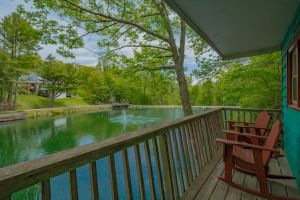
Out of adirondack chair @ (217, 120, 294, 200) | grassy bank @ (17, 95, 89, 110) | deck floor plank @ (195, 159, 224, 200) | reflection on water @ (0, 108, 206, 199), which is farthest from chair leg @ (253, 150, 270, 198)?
grassy bank @ (17, 95, 89, 110)

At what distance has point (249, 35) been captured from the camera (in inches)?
140

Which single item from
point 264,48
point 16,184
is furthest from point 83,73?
point 16,184

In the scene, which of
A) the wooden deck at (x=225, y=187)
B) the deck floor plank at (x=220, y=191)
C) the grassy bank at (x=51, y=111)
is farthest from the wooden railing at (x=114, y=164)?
the grassy bank at (x=51, y=111)

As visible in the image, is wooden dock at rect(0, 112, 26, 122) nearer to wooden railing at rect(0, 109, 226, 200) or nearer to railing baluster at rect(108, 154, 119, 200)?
wooden railing at rect(0, 109, 226, 200)

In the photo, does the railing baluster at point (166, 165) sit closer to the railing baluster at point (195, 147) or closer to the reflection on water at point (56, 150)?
the railing baluster at point (195, 147)

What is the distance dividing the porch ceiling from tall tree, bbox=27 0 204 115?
3620 mm

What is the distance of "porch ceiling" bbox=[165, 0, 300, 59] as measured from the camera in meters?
2.25

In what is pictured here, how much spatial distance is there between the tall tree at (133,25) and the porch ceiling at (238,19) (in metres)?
3.62

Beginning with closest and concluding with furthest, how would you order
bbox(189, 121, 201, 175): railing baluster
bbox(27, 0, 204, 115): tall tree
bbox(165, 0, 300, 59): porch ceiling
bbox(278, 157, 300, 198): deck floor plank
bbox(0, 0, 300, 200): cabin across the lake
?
bbox(0, 0, 300, 200): cabin across the lake < bbox(165, 0, 300, 59): porch ceiling < bbox(278, 157, 300, 198): deck floor plank < bbox(189, 121, 201, 175): railing baluster < bbox(27, 0, 204, 115): tall tree

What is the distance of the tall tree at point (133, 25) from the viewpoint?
7324 millimetres

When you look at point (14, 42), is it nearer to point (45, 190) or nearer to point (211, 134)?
point (211, 134)

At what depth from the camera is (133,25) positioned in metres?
7.56

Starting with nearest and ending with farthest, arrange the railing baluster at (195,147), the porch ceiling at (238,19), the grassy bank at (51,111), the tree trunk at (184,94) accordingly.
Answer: the porch ceiling at (238,19) → the railing baluster at (195,147) → the tree trunk at (184,94) → the grassy bank at (51,111)

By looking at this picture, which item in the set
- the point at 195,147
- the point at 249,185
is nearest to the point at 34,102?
the point at 195,147
